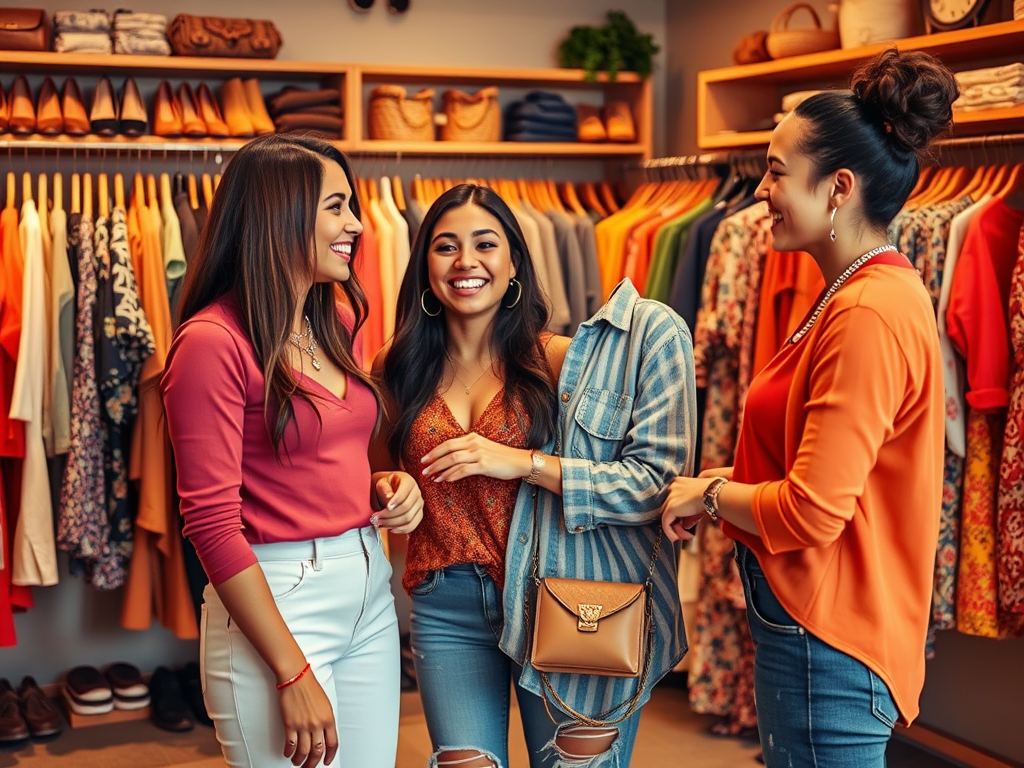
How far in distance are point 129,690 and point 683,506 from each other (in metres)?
2.92

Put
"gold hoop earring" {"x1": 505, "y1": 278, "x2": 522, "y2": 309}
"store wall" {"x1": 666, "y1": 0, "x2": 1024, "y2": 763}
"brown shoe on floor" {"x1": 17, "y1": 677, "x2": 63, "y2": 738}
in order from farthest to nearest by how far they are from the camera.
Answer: "brown shoe on floor" {"x1": 17, "y1": 677, "x2": 63, "y2": 738} < "store wall" {"x1": 666, "y1": 0, "x2": 1024, "y2": 763} < "gold hoop earring" {"x1": 505, "y1": 278, "x2": 522, "y2": 309}

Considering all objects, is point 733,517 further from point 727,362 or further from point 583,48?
point 583,48

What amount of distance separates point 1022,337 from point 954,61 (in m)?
1.11

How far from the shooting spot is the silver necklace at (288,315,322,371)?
6.35 feet

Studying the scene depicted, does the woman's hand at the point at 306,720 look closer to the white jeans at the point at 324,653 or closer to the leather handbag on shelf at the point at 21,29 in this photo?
the white jeans at the point at 324,653

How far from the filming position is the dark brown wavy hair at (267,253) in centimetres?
181

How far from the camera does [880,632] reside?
170 cm

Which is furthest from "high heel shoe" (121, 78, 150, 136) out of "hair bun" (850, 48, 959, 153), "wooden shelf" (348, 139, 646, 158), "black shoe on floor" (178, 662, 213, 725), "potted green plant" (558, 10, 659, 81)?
"hair bun" (850, 48, 959, 153)

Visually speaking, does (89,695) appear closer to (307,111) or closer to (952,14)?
(307,111)

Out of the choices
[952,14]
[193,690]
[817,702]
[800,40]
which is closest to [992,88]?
[952,14]

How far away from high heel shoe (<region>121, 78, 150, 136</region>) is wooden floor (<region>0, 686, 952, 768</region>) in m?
2.09

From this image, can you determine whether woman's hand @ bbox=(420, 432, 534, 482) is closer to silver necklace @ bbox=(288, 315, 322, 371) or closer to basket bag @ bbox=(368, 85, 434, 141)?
silver necklace @ bbox=(288, 315, 322, 371)

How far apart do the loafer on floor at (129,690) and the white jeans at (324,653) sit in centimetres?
249

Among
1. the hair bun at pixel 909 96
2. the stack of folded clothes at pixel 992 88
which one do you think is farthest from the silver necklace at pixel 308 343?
the stack of folded clothes at pixel 992 88
